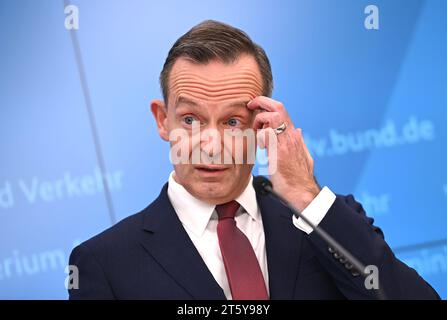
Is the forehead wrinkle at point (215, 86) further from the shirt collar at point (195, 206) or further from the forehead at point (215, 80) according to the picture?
the shirt collar at point (195, 206)

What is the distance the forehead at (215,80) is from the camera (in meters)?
2.41

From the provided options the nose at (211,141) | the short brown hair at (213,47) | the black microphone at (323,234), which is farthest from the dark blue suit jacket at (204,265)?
the short brown hair at (213,47)

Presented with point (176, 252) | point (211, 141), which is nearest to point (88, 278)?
point (176, 252)

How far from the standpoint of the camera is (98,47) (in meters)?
3.28

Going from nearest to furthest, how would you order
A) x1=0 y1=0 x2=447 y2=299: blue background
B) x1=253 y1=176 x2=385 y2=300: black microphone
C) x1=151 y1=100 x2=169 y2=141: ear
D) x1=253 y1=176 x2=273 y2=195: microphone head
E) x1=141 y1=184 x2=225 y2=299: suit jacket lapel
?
x1=253 y1=176 x2=385 y2=300: black microphone
x1=253 y1=176 x2=273 y2=195: microphone head
x1=141 y1=184 x2=225 y2=299: suit jacket lapel
x1=151 y1=100 x2=169 y2=141: ear
x1=0 y1=0 x2=447 y2=299: blue background

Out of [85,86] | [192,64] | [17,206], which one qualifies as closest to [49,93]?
[85,86]

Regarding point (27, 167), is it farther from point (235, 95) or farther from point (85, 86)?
point (235, 95)

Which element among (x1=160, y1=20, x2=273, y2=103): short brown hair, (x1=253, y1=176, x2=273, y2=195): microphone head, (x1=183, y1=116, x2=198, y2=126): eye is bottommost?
(x1=253, y1=176, x2=273, y2=195): microphone head

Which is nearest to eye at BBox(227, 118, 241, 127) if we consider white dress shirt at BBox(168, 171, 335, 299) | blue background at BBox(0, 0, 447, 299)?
white dress shirt at BBox(168, 171, 335, 299)

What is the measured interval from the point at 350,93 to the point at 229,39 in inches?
48.2

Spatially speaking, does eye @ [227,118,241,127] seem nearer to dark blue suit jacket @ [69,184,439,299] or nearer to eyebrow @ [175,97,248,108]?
eyebrow @ [175,97,248,108]

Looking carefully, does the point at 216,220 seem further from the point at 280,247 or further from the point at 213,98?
the point at 213,98

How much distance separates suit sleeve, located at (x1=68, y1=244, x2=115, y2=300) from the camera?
2.28m

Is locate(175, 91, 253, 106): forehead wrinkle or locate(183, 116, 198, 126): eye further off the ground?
locate(175, 91, 253, 106): forehead wrinkle
